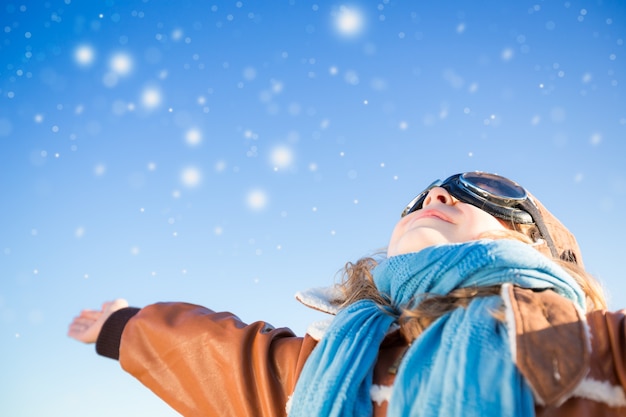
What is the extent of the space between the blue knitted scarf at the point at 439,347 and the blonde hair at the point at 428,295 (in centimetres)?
4

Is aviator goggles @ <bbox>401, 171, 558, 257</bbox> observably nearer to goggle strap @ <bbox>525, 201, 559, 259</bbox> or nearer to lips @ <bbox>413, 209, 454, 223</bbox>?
goggle strap @ <bbox>525, 201, 559, 259</bbox>

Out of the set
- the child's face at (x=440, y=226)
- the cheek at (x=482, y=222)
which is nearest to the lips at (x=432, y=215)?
the child's face at (x=440, y=226)

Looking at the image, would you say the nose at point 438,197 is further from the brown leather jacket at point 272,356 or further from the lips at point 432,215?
the brown leather jacket at point 272,356

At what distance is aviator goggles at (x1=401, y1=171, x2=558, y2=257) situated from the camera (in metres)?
2.25

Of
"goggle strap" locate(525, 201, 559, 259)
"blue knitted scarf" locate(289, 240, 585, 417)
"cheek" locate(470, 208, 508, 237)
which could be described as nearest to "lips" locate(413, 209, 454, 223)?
"cheek" locate(470, 208, 508, 237)

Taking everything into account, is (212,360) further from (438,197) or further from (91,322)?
(438,197)

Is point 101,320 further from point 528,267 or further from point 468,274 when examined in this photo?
point 528,267

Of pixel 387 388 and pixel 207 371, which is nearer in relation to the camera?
pixel 387 388

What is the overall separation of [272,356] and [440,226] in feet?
2.98

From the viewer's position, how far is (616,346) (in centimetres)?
134

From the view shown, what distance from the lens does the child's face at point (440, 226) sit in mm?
1976

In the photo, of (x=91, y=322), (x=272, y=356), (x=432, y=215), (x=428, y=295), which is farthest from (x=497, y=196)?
(x=91, y=322)

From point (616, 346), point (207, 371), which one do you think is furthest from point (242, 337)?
point (616, 346)

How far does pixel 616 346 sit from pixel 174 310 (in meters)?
1.77
